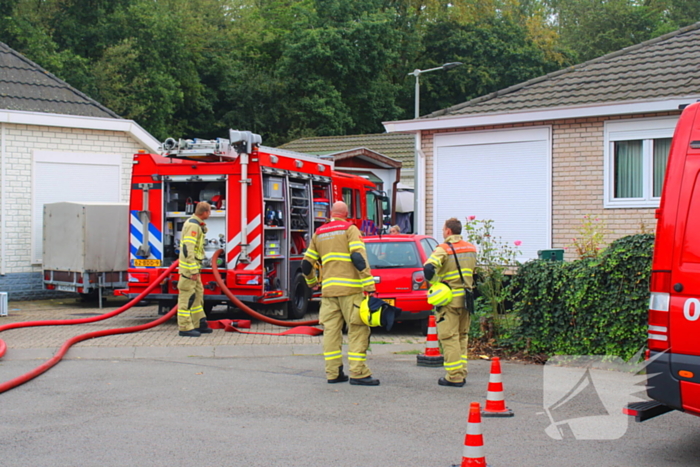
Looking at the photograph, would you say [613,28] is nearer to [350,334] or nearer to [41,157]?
[41,157]

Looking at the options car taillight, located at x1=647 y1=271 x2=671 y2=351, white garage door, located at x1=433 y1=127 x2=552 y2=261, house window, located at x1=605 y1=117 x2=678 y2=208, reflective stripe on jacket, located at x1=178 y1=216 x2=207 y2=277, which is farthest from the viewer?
white garage door, located at x1=433 y1=127 x2=552 y2=261

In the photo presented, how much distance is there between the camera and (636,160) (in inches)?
511

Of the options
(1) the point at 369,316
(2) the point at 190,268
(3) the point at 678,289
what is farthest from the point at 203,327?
(3) the point at 678,289

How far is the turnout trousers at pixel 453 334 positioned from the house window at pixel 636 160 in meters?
5.85

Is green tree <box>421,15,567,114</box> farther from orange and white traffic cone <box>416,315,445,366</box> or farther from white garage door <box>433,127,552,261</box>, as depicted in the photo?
orange and white traffic cone <box>416,315,445,366</box>

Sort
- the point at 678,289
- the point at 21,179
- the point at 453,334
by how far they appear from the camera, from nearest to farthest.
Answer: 1. the point at 678,289
2. the point at 453,334
3. the point at 21,179

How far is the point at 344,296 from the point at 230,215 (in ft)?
15.8

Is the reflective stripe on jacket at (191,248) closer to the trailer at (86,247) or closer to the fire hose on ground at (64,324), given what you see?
the fire hose on ground at (64,324)

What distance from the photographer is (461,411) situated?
23.2 feet

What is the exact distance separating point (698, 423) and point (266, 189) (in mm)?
7769

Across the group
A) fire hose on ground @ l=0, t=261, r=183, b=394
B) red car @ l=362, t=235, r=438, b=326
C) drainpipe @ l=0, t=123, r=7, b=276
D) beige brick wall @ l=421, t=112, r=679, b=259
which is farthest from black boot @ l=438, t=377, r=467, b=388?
drainpipe @ l=0, t=123, r=7, b=276

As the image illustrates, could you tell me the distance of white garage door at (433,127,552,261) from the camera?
45.5 ft

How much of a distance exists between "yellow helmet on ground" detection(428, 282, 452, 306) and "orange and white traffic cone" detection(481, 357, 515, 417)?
60.2 inches

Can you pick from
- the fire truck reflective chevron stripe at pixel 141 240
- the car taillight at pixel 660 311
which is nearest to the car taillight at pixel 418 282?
the fire truck reflective chevron stripe at pixel 141 240
